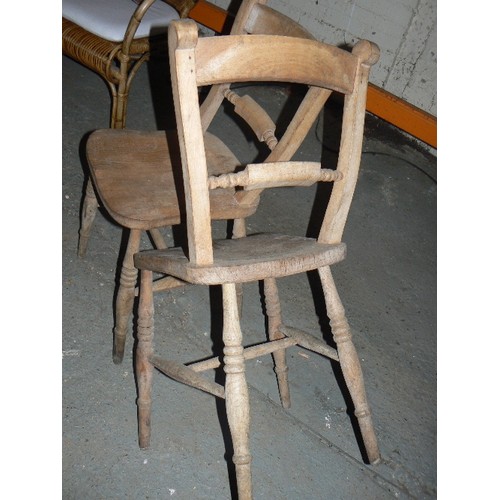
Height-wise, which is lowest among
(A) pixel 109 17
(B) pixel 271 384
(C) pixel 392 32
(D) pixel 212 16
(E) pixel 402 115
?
(B) pixel 271 384

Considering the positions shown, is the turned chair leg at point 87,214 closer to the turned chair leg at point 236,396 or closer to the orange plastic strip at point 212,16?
the turned chair leg at point 236,396

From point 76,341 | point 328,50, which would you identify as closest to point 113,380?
point 76,341

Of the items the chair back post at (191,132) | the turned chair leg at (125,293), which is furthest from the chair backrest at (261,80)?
the turned chair leg at (125,293)

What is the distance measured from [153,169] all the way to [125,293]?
0.37 meters

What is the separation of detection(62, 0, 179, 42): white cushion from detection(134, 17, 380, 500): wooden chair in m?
1.35

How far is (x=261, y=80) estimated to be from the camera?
1.19 m

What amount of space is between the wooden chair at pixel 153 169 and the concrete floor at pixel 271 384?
0.21 m

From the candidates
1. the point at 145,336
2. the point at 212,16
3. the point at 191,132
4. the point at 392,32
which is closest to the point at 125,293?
the point at 145,336

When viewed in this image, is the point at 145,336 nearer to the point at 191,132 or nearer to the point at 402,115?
the point at 191,132

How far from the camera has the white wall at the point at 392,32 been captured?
3.62 metres

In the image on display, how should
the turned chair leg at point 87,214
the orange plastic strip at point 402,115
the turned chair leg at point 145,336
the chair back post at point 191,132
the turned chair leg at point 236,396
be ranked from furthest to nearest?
the orange plastic strip at point 402,115 < the turned chair leg at point 87,214 < the turned chair leg at point 145,336 < the turned chair leg at point 236,396 < the chair back post at point 191,132

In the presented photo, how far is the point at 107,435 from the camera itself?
5.93 feet

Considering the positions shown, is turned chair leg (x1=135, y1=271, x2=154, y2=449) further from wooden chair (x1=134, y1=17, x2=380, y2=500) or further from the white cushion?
the white cushion

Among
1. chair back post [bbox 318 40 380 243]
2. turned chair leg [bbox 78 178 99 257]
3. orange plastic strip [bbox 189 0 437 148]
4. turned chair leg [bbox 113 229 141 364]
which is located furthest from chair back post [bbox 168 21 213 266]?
orange plastic strip [bbox 189 0 437 148]
